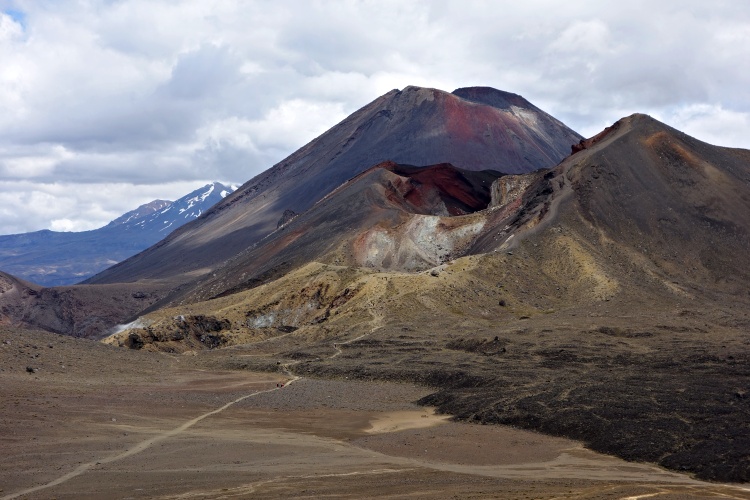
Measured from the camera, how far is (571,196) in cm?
9925

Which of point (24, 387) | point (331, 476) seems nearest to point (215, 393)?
point (24, 387)

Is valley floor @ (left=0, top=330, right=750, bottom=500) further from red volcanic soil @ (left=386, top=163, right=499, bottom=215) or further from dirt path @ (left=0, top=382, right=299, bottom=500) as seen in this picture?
red volcanic soil @ (left=386, top=163, right=499, bottom=215)

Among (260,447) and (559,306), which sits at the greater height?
(559,306)

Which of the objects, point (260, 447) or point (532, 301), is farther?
point (532, 301)

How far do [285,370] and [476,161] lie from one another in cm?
12926

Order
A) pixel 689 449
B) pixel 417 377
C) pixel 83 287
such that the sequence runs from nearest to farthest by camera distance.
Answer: pixel 689 449, pixel 417 377, pixel 83 287

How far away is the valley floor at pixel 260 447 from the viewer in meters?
27.9

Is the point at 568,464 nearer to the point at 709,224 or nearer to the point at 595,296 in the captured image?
the point at 595,296

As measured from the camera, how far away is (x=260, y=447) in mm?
35562

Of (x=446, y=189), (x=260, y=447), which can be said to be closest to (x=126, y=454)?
(x=260, y=447)

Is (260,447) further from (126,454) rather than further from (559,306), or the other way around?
(559,306)

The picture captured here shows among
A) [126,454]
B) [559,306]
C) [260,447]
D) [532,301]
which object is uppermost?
[532,301]

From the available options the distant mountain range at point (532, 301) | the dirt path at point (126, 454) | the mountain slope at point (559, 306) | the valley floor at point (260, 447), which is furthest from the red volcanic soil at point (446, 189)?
the dirt path at point (126, 454)

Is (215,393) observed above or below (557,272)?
below
